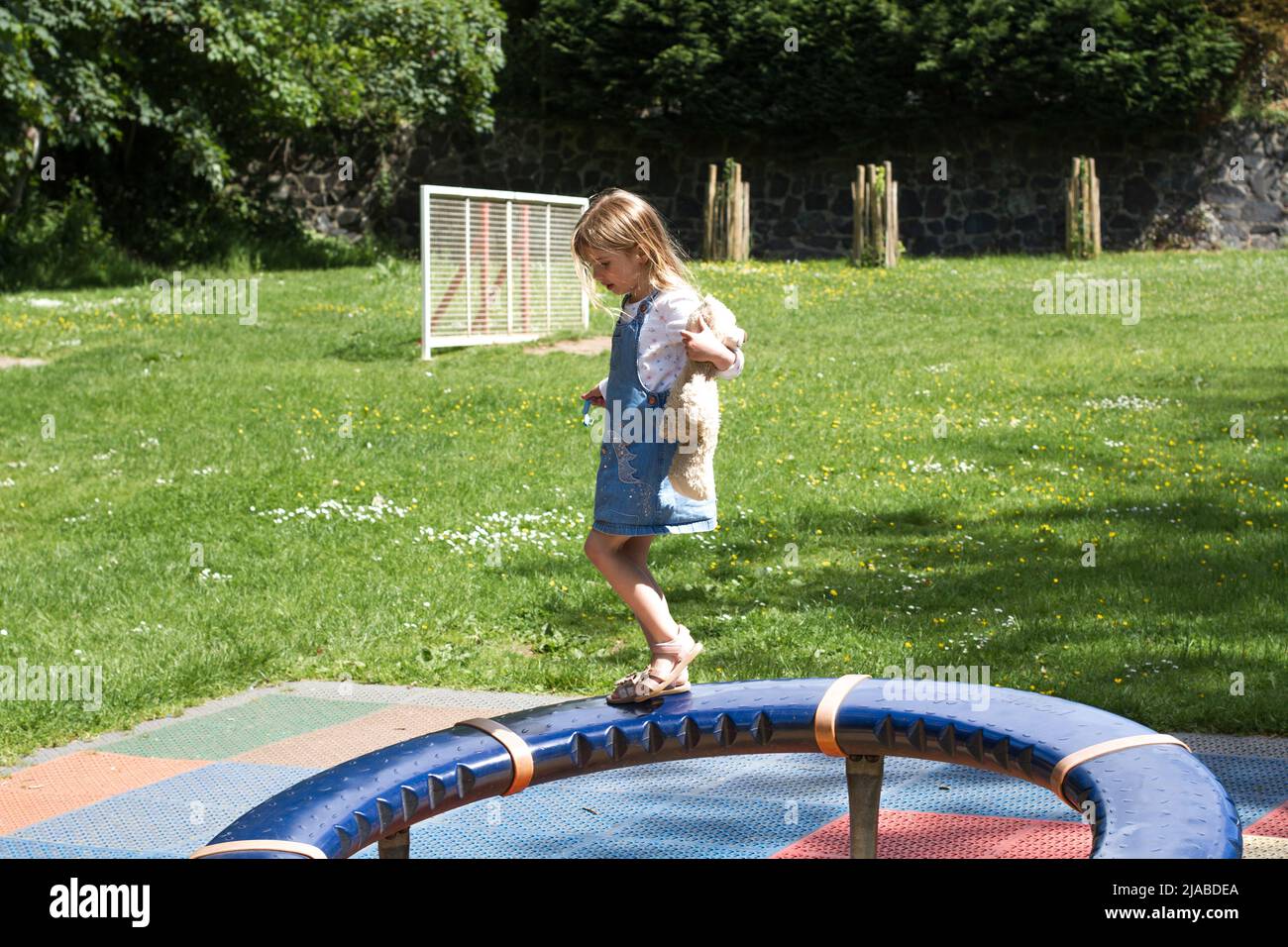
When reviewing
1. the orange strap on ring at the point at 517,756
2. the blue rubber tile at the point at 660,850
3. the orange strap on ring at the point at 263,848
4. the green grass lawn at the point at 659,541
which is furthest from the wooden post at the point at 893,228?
the orange strap on ring at the point at 263,848

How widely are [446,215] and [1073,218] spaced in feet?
42.6

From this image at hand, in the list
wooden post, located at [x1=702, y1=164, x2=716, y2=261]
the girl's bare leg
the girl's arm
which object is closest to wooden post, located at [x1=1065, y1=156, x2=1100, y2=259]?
wooden post, located at [x1=702, y1=164, x2=716, y2=261]

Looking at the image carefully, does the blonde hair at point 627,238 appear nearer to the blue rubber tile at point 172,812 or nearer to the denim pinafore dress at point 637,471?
the denim pinafore dress at point 637,471

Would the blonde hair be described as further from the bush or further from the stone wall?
the stone wall

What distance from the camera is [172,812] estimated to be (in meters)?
5.39

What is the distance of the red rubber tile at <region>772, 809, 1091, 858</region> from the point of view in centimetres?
475

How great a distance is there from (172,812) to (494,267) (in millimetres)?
12385

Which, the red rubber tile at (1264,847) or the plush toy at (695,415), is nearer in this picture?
the red rubber tile at (1264,847)

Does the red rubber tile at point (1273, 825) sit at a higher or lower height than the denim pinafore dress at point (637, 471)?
lower

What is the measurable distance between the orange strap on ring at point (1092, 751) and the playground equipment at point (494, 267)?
12.8 m

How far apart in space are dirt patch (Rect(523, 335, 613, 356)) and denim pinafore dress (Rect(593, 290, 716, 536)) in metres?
11.8

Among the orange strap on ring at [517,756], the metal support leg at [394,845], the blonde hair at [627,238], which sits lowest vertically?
the metal support leg at [394,845]

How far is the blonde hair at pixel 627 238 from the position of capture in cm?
464
